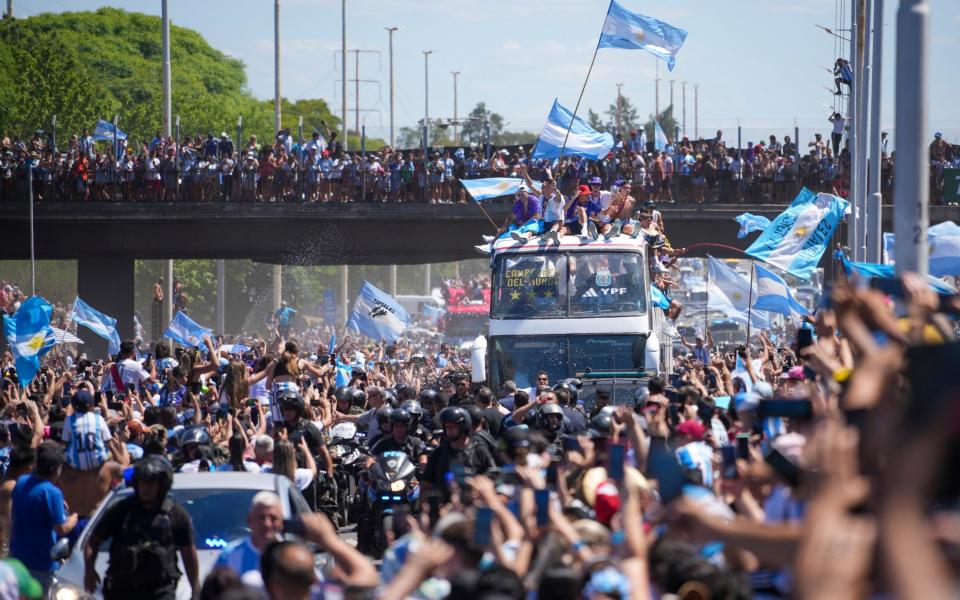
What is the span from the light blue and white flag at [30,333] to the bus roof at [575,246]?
6.42m

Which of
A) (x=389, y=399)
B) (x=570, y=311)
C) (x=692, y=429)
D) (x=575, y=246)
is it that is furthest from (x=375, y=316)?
(x=692, y=429)

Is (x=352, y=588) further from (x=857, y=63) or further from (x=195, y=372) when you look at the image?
(x=857, y=63)

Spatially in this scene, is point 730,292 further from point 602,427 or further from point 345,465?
point 602,427

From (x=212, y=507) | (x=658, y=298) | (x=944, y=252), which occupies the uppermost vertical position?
(x=944, y=252)

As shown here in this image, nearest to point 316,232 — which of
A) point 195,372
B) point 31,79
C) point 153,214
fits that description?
point 153,214

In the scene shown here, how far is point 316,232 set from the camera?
39062 mm

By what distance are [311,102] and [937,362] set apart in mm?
110825

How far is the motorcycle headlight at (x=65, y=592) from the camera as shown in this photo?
934cm

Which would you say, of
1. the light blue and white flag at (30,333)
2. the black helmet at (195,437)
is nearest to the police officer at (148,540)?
the black helmet at (195,437)

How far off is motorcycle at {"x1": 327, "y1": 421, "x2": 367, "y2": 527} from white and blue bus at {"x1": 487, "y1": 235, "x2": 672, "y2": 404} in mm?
5050

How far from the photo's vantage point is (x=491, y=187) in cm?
3122

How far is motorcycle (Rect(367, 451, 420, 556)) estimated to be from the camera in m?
14.1

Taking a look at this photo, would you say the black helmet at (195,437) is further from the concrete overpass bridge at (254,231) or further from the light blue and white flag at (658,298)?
the concrete overpass bridge at (254,231)

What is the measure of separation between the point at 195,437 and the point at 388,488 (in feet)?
7.14
